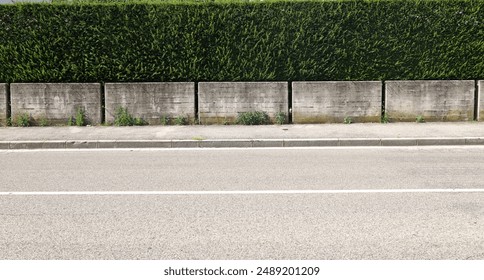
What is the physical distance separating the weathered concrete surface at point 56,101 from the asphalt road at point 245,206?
413 cm

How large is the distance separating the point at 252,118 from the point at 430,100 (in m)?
4.48

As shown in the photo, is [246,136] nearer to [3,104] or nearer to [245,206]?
[245,206]

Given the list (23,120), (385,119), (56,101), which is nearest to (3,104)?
(23,120)

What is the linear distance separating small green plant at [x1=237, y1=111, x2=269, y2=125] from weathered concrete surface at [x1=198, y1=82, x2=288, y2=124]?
0.45ft

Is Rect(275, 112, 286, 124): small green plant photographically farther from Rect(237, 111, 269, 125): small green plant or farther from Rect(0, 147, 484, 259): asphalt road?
Rect(0, 147, 484, 259): asphalt road

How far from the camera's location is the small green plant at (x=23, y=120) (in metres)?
14.9

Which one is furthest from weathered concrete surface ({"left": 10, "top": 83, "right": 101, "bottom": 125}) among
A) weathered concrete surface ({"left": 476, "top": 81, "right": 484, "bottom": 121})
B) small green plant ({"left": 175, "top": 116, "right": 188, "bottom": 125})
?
weathered concrete surface ({"left": 476, "top": 81, "right": 484, "bottom": 121})

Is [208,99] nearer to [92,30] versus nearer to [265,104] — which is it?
[265,104]

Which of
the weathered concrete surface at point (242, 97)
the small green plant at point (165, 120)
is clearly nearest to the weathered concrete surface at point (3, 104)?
the small green plant at point (165, 120)

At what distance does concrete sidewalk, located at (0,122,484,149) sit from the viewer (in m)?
12.3

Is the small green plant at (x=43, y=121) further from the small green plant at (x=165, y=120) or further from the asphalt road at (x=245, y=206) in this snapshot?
the asphalt road at (x=245, y=206)
